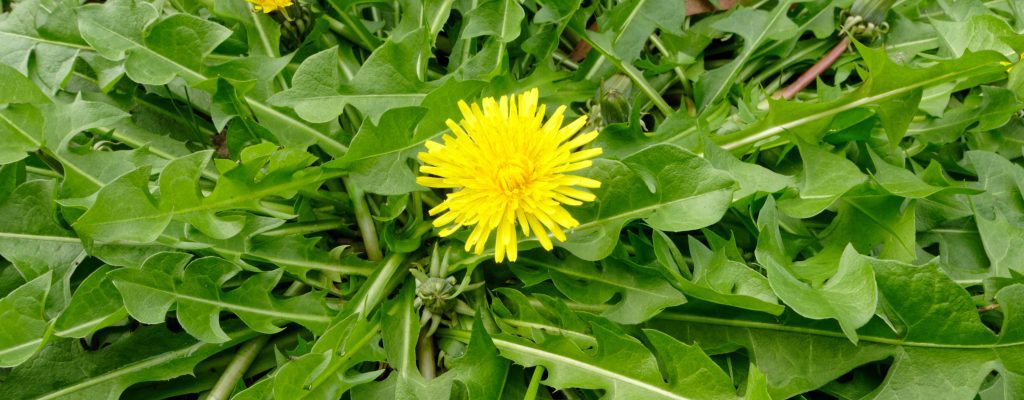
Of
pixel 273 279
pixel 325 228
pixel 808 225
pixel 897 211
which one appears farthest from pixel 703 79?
pixel 273 279

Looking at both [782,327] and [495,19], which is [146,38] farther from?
[782,327]

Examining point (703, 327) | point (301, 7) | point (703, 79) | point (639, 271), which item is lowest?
point (703, 327)

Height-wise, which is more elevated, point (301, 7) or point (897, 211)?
point (301, 7)

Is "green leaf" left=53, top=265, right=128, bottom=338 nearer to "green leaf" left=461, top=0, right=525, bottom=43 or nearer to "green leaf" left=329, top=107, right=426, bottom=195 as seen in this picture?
"green leaf" left=329, top=107, right=426, bottom=195

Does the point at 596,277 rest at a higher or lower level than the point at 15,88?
lower

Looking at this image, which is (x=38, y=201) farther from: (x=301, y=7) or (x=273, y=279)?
(x=301, y=7)

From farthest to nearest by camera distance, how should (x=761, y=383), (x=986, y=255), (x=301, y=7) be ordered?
(x=301, y=7), (x=986, y=255), (x=761, y=383)

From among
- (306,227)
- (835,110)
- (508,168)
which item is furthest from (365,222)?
(835,110)
